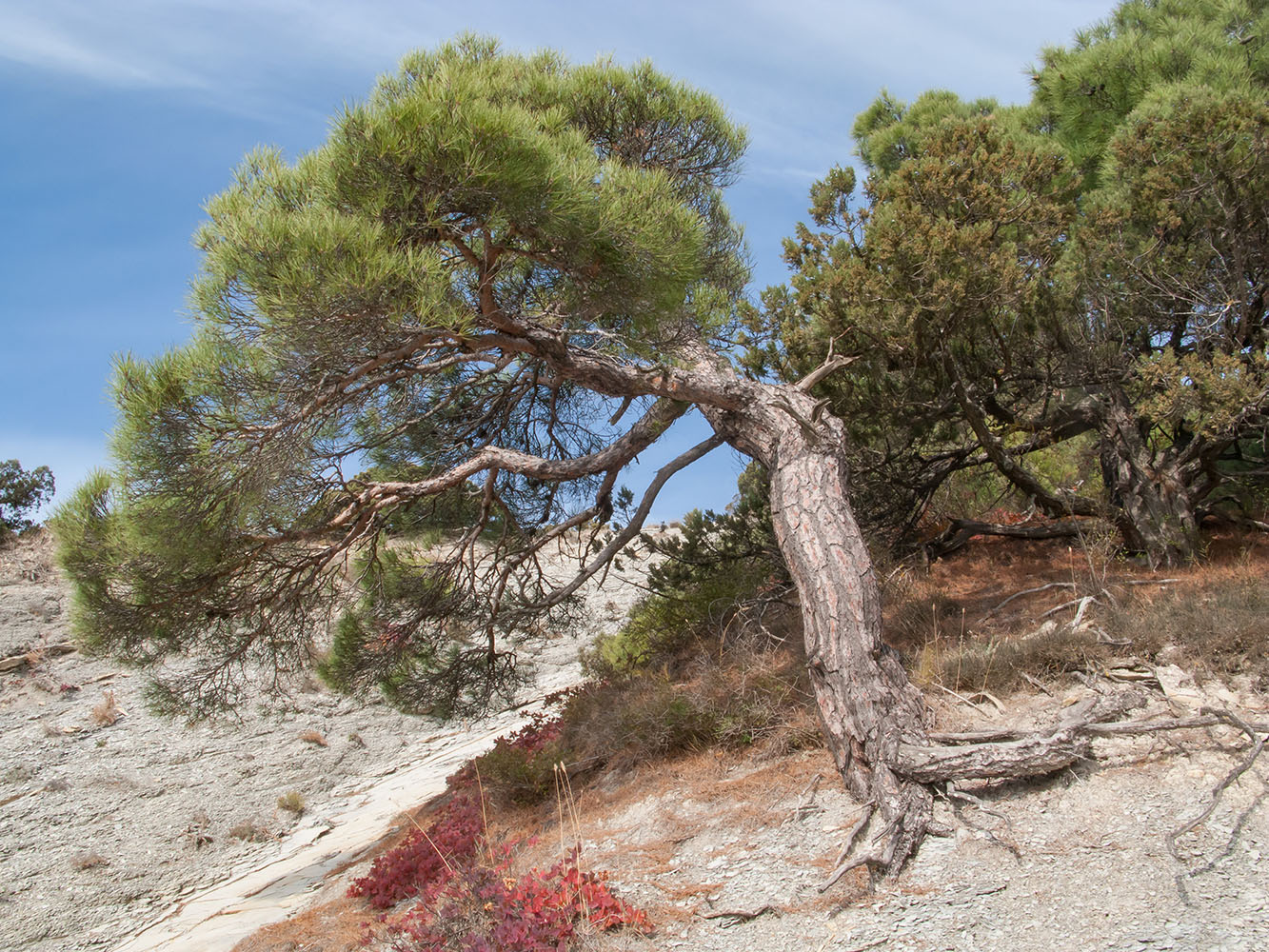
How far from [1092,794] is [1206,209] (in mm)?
5662

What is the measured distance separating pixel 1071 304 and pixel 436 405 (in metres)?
6.05

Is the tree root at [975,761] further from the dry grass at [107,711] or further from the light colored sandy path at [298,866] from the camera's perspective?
the dry grass at [107,711]

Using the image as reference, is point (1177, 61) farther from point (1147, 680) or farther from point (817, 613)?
point (817, 613)

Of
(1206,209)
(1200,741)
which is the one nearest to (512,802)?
(1200,741)

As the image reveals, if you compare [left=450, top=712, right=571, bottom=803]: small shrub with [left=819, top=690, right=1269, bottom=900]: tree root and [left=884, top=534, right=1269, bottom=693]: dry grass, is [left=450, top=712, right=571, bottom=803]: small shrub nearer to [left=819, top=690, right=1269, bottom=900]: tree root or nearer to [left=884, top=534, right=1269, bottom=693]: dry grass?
[left=884, top=534, right=1269, bottom=693]: dry grass

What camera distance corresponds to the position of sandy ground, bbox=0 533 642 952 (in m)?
9.97

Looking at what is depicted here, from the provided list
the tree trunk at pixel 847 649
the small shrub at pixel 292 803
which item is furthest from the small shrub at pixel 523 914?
the small shrub at pixel 292 803

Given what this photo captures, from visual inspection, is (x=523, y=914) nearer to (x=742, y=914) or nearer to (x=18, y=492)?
(x=742, y=914)

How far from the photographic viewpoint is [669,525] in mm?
21391

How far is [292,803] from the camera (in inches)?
469

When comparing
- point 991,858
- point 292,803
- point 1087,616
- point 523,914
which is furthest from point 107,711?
point 1087,616

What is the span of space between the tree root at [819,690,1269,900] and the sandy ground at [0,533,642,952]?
15.5 feet

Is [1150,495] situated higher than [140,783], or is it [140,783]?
[140,783]

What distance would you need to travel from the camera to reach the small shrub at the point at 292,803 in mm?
11922
